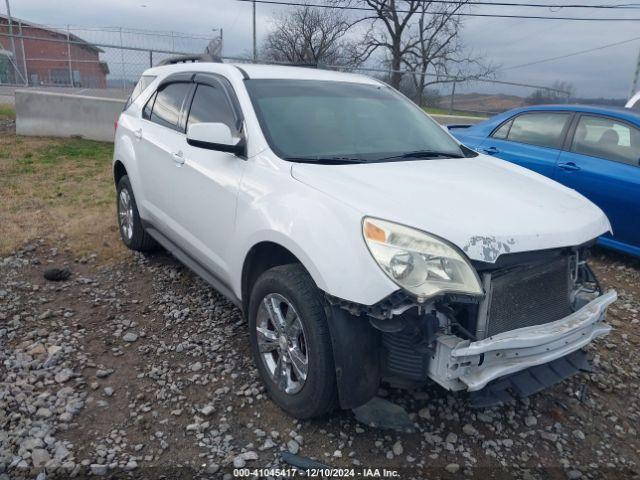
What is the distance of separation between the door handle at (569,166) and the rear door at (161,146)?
152 inches

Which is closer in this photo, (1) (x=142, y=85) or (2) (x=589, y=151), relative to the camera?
(1) (x=142, y=85)

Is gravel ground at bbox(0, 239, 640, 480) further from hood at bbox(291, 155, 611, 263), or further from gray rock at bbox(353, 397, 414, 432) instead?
hood at bbox(291, 155, 611, 263)

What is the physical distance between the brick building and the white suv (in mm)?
15445

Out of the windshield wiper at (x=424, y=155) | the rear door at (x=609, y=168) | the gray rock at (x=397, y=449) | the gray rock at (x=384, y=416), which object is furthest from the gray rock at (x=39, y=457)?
the rear door at (x=609, y=168)

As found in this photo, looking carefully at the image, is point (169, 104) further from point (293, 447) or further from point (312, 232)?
point (293, 447)

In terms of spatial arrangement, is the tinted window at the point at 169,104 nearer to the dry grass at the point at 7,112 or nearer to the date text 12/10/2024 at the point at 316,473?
the date text 12/10/2024 at the point at 316,473

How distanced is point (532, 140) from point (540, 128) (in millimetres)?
158

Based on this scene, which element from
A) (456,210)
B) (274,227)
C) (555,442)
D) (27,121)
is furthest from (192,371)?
(27,121)

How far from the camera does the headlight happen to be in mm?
2232

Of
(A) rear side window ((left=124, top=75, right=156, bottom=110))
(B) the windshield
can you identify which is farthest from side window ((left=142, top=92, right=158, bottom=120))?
(B) the windshield

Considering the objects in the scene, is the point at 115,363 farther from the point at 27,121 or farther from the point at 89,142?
the point at 27,121

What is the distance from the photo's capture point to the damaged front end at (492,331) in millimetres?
2279

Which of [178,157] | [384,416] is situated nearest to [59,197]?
[178,157]

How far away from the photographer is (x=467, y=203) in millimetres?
2588
